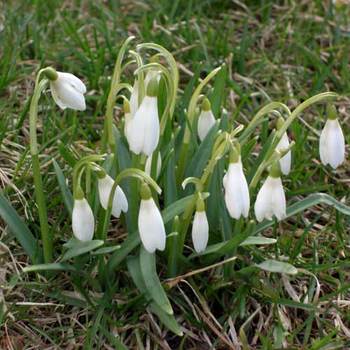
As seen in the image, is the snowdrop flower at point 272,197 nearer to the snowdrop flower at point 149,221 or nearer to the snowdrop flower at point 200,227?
the snowdrop flower at point 200,227

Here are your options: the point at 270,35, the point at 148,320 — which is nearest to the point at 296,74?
the point at 270,35

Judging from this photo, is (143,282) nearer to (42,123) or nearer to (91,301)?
(91,301)

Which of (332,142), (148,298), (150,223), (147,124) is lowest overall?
(148,298)

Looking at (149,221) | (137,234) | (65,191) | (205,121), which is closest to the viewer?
(149,221)

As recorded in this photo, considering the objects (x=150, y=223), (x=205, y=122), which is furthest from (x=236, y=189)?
(x=205, y=122)

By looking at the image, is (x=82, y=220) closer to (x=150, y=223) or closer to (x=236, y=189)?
(x=150, y=223)

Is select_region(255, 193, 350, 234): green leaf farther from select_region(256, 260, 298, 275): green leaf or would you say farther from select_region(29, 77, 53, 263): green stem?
select_region(29, 77, 53, 263): green stem

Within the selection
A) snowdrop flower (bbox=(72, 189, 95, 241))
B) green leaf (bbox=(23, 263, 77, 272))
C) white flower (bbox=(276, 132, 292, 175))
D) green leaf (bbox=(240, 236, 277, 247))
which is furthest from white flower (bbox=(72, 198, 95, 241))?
white flower (bbox=(276, 132, 292, 175))
